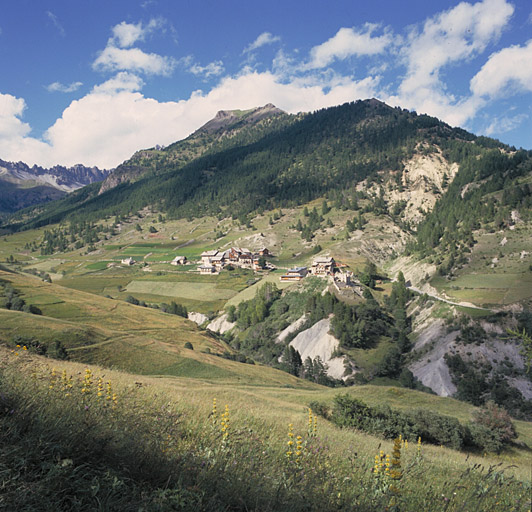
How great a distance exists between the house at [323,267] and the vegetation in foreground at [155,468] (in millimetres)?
132379

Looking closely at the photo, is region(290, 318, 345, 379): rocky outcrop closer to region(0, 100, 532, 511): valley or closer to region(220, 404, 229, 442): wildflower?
region(0, 100, 532, 511): valley

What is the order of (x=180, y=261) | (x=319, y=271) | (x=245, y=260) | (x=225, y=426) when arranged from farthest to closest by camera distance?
(x=180, y=261), (x=245, y=260), (x=319, y=271), (x=225, y=426)

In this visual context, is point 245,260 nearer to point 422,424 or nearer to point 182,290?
point 182,290

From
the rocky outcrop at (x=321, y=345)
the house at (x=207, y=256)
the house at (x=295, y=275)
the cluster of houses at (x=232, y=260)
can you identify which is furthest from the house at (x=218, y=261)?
the rocky outcrop at (x=321, y=345)

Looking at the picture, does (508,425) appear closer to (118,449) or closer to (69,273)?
(118,449)

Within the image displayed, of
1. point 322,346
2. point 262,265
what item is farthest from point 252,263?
point 322,346

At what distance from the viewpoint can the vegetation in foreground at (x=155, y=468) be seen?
162 inches

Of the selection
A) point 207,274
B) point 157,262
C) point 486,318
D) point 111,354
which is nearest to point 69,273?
point 157,262

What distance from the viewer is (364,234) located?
190625mm

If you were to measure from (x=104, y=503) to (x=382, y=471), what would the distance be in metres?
5.33

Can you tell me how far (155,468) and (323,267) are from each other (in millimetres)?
137554

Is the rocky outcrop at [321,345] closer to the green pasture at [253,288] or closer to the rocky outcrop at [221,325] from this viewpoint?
the rocky outcrop at [221,325]

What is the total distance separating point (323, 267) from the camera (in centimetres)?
14038

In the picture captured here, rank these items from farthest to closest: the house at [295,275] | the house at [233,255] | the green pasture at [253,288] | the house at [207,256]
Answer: the house at [233,255]
the house at [207,256]
the house at [295,275]
the green pasture at [253,288]
